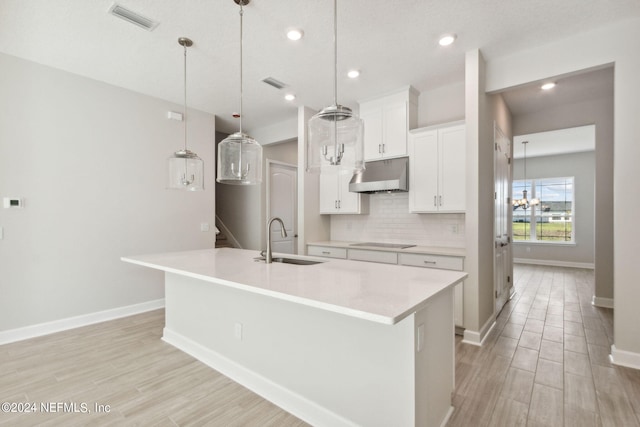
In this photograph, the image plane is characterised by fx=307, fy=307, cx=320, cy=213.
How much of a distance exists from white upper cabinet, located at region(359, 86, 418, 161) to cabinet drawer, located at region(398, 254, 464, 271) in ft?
4.33

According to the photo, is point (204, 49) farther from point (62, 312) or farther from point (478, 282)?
point (478, 282)

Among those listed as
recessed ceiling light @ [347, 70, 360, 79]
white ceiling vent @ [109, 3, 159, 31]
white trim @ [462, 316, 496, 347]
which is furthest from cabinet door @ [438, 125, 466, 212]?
white ceiling vent @ [109, 3, 159, 31]

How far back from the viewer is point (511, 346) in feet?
9.74

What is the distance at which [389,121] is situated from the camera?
13.1ft

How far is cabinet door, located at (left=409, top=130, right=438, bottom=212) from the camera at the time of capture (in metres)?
3.65

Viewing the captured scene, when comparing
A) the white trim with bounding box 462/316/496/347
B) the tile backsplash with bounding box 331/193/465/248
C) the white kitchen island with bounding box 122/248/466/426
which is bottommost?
the white trim with bounding box 462/316/496/347

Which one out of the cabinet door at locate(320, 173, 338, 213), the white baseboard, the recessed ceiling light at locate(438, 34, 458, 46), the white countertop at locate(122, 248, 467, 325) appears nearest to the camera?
the white countertop at locate(122, 248, 467, 325)

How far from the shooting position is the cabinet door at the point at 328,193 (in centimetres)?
464

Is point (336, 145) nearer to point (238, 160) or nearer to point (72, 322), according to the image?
point (238, 160)

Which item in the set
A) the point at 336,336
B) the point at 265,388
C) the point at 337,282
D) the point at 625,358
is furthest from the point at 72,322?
the point at 625,358

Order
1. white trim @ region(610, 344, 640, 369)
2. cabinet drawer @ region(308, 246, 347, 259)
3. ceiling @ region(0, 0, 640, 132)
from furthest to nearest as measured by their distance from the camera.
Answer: cabinet drawer @ region(308, 246, 347, 259), white trim @ region(610, 344, 640, 369), ceiling @ region(0, 0, 640, 132)

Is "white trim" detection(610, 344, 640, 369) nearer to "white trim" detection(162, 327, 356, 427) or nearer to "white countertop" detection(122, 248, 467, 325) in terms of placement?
"white countertop" detection(122, 248, 467, 325)

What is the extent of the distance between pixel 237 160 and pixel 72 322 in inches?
110

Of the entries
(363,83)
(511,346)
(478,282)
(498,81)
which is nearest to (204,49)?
(363,83)
